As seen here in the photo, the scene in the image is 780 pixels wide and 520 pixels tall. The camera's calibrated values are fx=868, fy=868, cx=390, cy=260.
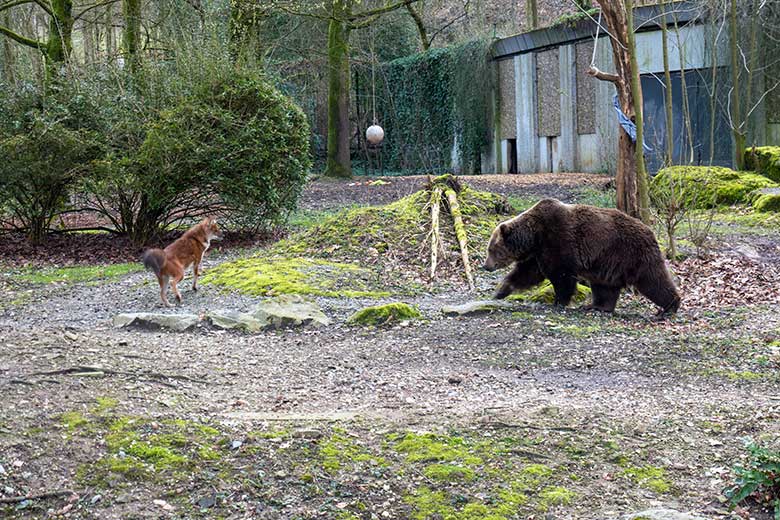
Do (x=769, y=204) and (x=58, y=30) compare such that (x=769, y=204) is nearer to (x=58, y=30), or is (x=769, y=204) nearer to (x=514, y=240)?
(x=514, y=240)

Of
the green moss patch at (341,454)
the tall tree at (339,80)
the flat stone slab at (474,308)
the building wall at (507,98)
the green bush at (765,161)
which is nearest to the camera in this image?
the green moss patch at (341,454)

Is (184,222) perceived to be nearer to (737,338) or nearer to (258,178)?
(258,178)

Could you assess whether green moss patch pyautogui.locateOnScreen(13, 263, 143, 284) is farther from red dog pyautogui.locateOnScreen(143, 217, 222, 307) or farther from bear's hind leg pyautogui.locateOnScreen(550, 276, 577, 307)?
bear's hind leg pyautogui.locateOnScreen(550, 276, 577, 307)

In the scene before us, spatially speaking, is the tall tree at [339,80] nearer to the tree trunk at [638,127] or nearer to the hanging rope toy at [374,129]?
the hanging rope toy at [374,129]

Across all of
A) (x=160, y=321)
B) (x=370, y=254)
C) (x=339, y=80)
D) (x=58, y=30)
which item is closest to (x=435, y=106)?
(x=339, y=80)

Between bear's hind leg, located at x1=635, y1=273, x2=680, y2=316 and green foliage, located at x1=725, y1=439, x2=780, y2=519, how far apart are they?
448 centimetres

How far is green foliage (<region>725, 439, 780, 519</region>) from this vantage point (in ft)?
13.2

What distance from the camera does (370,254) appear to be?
1161cm

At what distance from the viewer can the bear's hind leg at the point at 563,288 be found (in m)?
9.02

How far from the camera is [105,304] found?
394 inches

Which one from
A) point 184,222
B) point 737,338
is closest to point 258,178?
point 184,222

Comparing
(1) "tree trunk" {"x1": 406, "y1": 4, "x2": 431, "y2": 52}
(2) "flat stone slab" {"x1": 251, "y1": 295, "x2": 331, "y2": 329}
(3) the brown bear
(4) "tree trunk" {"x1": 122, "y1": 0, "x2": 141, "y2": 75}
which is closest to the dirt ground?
(2) "flat stone slab" {"x1": 251, "y1": 295, "x2": 331, "y2": 329}

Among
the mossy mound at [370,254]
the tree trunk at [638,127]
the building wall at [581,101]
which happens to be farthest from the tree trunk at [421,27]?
the tree trunk at [638,127]

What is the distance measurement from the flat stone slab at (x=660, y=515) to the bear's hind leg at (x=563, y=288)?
5.14 m
